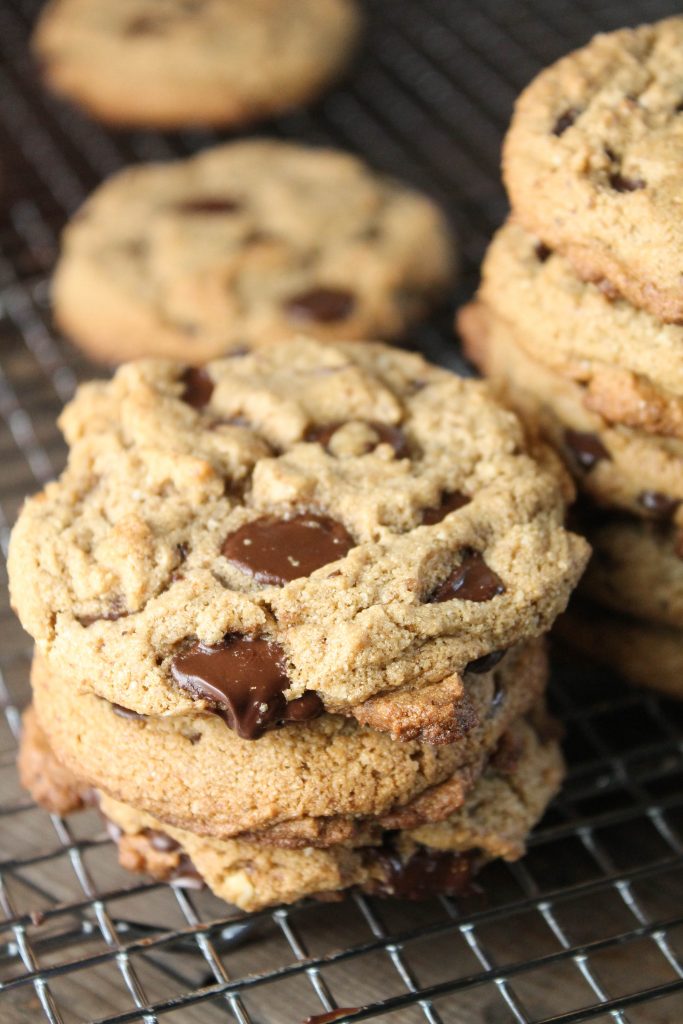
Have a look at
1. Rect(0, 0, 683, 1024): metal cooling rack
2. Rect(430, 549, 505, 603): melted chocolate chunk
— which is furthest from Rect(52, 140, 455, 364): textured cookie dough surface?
Rect(430, 549, 505, 603): melted chocolate chunk

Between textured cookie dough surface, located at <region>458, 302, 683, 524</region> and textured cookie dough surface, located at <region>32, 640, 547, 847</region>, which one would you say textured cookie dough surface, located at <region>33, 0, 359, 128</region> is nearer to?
textured cookie dough surface, located at <region>458, 302, 683, 524</region>

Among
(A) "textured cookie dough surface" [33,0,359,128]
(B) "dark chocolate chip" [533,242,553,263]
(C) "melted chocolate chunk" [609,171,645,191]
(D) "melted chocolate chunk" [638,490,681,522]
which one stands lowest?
(D) "melted chocolate chunk" [638,490,681,522]

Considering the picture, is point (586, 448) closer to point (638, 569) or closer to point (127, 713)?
point (638, 569)

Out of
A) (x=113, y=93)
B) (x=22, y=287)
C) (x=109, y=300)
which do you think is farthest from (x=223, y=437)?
(x=113, y=93)

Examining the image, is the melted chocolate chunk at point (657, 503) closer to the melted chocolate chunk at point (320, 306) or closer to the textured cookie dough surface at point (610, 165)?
the textured cookie dough surface at point (610, 165)

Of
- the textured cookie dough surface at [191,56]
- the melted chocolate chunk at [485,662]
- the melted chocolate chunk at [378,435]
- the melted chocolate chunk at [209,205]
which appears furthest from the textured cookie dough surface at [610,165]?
the textured cookie dough surface at [191,56]

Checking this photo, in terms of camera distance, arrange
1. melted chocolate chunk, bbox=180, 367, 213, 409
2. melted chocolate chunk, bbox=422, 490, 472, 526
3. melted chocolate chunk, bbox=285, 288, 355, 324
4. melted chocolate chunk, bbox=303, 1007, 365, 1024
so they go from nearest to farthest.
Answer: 1. melted chocolate chunk, bbox=303, 1007, 365, 1024
2. melted chocolate chunk, bbox=422, 490, 472, 526
3. melted chocolate chunk, bbox=180, 367, 213, 409
4. melted chocolate chunk, bbox=285, 288, 355, 324

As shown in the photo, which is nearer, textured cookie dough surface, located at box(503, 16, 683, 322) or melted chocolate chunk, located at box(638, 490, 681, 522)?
textured cookie dough surface, located at box(503, 16, 683, 322)
